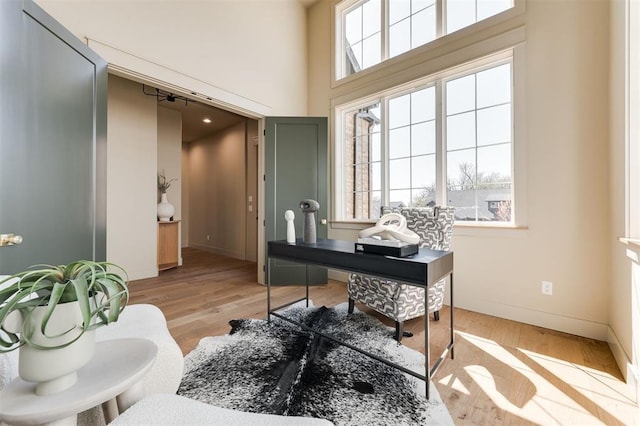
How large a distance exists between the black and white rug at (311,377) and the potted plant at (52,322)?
1004 millimetres

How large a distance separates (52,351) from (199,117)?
221 inches

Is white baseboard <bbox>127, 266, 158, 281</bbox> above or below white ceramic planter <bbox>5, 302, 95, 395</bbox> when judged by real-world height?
below

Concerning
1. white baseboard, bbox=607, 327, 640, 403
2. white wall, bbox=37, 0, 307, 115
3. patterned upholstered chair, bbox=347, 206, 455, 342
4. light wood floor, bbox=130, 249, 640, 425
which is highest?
white wall, bbox=37, 0, 307, 115

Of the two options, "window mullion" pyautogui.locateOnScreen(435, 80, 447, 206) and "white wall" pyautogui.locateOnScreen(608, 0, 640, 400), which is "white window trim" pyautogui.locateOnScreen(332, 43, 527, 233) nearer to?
"window mullion" pyautogui.locateOnScreen(435, 80, 447, 206)

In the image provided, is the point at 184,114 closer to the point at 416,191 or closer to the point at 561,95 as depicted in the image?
the point at 416,191

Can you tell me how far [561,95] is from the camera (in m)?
2.24

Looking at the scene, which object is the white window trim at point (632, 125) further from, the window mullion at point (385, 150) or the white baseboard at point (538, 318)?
the window mullion at point (385, 150)

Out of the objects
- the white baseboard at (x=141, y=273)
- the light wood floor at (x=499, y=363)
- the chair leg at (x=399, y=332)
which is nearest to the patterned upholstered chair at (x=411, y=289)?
the chair leg at (x=399, y=332)

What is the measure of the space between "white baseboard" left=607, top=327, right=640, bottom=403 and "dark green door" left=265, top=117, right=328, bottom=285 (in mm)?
2626

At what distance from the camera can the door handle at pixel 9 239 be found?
133 cm

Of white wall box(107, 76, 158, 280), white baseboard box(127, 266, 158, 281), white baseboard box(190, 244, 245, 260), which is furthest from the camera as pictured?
white baseboard box(190, 244, 245, 260)

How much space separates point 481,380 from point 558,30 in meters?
2.79

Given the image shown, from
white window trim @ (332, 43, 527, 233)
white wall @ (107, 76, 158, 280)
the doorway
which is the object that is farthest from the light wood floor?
the doorway

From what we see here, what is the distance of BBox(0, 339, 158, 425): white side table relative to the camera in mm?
574
